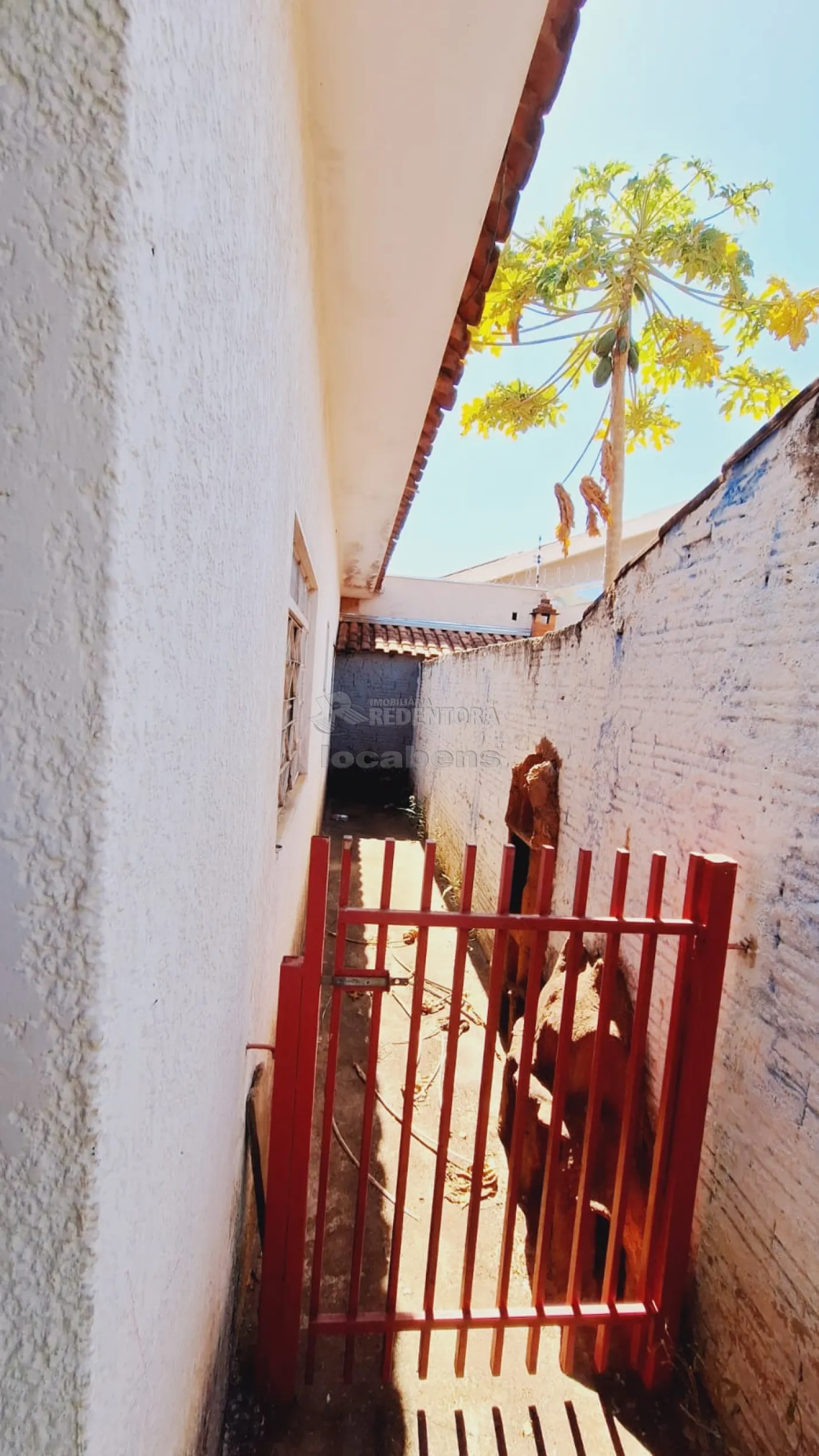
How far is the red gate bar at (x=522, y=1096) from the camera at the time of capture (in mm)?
1789

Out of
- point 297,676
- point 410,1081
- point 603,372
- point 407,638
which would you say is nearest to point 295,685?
point 297,676

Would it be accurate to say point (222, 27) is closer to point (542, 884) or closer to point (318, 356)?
point (542, 884)

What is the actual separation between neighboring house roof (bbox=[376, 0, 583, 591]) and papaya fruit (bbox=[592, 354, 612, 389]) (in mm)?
4729

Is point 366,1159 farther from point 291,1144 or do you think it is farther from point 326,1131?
point 291,1144

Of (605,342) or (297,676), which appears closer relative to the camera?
(297,676)

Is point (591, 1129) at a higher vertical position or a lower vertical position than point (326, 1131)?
lower

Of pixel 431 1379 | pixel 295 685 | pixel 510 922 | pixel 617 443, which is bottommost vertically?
pixel 431 1379

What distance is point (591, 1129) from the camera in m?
1.94

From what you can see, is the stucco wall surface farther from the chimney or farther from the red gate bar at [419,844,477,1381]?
the chimney

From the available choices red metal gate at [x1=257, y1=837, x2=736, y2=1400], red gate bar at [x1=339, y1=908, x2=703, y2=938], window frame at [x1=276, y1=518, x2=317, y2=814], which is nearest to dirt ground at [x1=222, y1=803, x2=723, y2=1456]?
red metal gate at [x1=257, y1=837, x2=736, y2=1400]

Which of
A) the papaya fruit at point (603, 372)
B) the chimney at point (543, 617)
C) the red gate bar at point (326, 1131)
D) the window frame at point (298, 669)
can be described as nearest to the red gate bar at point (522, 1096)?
the red gate bar at point (326, 1131)

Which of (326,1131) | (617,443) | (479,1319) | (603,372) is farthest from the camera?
(603,372)

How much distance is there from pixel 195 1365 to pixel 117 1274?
2.92 feet

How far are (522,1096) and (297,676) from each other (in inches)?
103
